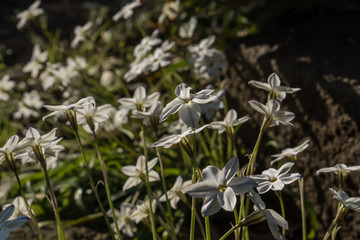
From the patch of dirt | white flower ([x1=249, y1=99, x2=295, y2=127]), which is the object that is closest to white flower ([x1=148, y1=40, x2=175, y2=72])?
the patch of dirt

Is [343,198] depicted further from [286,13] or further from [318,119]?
[286,13]

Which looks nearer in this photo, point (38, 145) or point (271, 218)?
point (271, 218)

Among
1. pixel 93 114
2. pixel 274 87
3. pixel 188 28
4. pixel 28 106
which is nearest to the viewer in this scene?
pixel 274 87

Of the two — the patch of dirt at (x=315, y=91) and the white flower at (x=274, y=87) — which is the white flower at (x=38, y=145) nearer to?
the white flower at (x=274, y=87)

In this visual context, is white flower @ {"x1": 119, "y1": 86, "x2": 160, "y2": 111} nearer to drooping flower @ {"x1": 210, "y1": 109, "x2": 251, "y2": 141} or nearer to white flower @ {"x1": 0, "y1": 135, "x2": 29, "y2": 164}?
drooping flower @ {"x1": 210, "y1": 109, "x2": 251, "y2": 141}

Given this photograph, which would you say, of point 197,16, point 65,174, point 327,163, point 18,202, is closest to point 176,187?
point 18,202

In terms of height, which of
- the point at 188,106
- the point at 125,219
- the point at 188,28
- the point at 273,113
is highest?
the point at 188,106

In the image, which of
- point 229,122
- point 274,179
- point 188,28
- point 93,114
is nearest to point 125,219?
point 93,114

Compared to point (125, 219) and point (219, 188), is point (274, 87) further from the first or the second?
point (125, 219)
